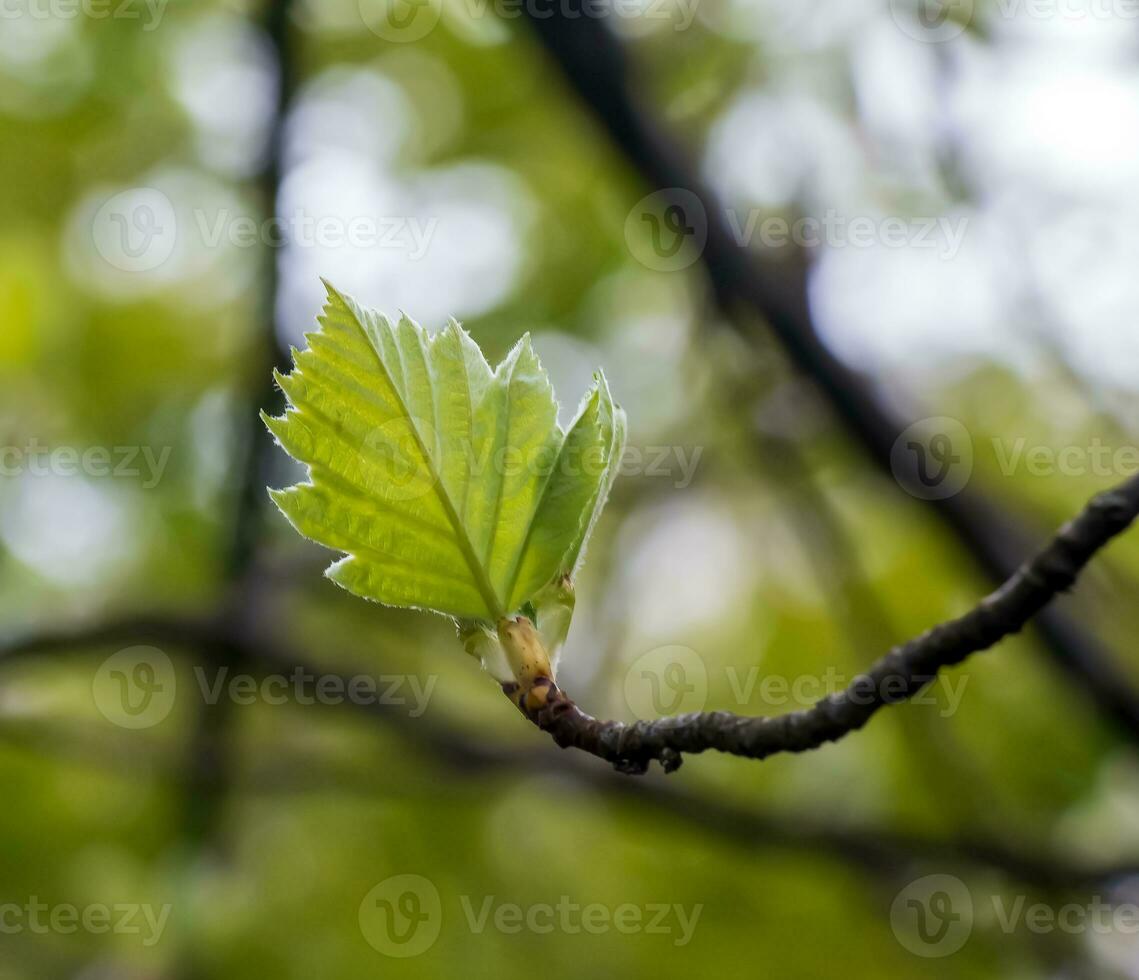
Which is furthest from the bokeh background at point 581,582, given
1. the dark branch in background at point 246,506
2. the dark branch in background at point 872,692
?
the dark branch in background at point 872,692

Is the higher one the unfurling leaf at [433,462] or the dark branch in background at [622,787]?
the unfurling leaf at [433,462]

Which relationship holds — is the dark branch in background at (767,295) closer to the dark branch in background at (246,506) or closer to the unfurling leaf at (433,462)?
the dark branch in background at (246,506)

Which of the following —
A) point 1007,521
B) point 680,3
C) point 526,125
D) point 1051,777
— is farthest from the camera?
point 526,125

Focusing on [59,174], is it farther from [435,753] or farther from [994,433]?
[994,433]

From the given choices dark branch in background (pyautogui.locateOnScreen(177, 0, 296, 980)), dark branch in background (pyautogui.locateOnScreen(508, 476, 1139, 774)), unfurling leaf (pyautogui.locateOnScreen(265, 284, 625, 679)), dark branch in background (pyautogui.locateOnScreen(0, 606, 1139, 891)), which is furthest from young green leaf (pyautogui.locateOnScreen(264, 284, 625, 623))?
dark branch in background (pyautogui.locateOnScreen(177, 0, 296, 980))

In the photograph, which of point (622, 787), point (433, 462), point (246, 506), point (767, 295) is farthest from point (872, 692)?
point (246, 506)

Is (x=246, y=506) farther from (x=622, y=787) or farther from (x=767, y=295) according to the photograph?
(x=767, y=295)

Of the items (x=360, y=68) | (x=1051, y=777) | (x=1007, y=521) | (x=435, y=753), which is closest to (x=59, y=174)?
(x=360, y=68)
